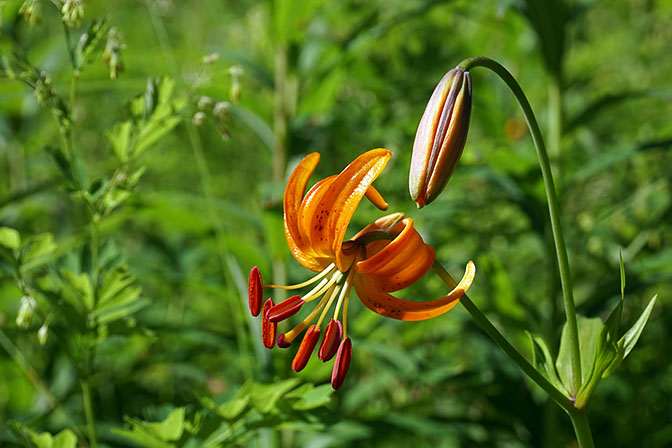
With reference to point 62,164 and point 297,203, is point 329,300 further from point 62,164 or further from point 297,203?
point 62,164

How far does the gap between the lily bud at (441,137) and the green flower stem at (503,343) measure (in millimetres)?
77

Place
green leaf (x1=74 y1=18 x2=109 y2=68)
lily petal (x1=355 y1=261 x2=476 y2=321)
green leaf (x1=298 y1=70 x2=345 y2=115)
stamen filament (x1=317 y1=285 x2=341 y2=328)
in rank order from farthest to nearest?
green leaf (x1=298 y1=70 x2=345 y2=115) → green leaf (x1=74 y1=18 x2=109 y2=68) → stamen filament (x1=317 y1=285 x2=341 y2=328) → lily petal (x1=355 y1=261 x2=476 y2=321)

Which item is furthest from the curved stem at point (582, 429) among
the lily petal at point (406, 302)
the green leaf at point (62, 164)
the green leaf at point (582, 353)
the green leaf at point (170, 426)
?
the green leaf at point (62, 164)

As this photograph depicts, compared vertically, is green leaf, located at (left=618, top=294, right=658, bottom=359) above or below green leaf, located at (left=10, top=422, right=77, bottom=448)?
above

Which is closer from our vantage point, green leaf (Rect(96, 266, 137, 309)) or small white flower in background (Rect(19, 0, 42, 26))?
small white flower in background (Rect(19, 0, 42, 26))

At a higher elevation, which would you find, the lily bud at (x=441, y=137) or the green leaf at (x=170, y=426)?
the lily bud at (x=441, y=137)

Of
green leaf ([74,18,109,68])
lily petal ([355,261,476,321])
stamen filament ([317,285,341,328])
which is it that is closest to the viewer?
lily petal ([355,261,476,321])

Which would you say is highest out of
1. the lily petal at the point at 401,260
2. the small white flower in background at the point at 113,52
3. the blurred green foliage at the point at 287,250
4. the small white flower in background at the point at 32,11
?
the small white flower in background at the point at 32,11

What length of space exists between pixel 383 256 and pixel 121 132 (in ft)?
1.44

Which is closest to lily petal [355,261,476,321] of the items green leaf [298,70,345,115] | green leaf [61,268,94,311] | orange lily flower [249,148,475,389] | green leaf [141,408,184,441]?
orange lily flower [249,148,475,389]

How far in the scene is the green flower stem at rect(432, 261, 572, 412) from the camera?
1.96ft

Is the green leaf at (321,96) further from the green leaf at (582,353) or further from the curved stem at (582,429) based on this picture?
the curved stem at (582,429)

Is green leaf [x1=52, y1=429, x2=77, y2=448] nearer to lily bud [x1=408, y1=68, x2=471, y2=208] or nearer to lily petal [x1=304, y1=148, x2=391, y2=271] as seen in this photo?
lily petal [x1=304, y1=148, x2=391, y2=271]

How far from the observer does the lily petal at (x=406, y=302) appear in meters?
0.58
